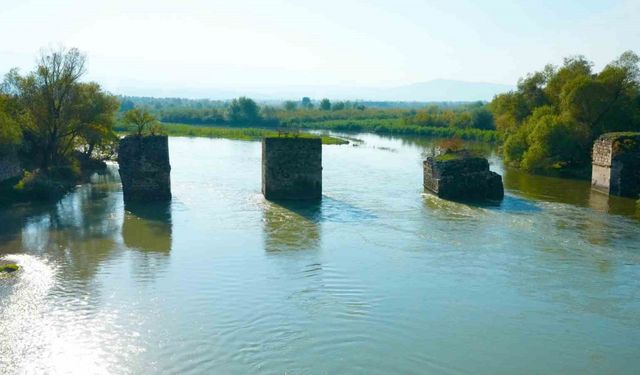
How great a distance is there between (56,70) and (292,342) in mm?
19548

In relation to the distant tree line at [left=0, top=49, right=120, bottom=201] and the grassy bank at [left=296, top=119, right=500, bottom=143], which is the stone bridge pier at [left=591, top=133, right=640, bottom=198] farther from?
the grassy bank at [left=296, top=119, right=500, bottom=143]

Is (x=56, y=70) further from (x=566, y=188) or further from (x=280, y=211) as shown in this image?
(x=566, y=188)

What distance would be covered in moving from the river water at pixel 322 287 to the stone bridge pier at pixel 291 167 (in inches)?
35.2

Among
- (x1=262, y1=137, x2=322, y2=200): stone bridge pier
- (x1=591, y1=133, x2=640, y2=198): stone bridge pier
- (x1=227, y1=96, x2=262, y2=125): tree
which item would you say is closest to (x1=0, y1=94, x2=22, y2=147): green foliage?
(x1=262, y1=137, x2=322, y2=200): stone bridge pier

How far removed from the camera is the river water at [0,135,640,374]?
9820mm

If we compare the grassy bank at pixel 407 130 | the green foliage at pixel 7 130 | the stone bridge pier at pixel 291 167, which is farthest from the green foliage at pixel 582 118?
the green foliage at pixel 7 130

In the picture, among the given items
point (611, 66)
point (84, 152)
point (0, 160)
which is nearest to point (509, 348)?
point (0, 160)

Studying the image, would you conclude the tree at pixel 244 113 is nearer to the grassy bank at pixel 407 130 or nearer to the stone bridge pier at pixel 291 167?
the grassy bank at pixel 407 130

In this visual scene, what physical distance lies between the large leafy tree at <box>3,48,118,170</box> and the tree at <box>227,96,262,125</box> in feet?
158

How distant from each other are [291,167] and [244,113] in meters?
54.8

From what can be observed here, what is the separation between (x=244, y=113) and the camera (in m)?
75.9

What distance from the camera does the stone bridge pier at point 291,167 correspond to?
2209 cm

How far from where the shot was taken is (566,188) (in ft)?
86.3

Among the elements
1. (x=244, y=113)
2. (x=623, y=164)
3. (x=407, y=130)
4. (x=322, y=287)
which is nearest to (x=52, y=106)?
(x=322, y=287)
